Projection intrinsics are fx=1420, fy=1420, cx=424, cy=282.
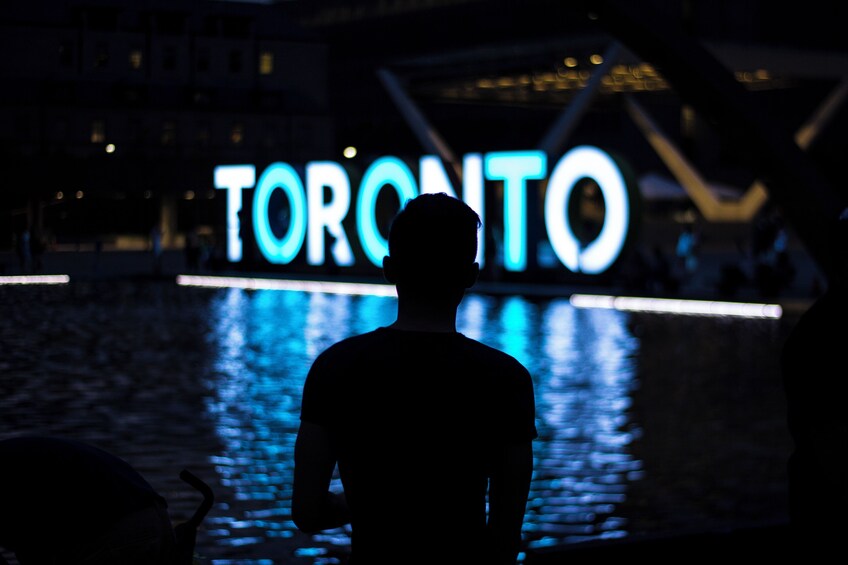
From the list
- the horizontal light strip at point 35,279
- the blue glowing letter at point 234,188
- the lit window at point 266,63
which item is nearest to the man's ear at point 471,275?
the horizontal light strip at point 35,279

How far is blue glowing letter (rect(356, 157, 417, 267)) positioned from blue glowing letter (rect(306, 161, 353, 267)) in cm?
74

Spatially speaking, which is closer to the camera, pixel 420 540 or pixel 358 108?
pixel 420 540

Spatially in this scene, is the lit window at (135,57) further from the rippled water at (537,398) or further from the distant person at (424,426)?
the distant person at (424,426)

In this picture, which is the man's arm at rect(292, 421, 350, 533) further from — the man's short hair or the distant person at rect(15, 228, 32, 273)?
the distant person at rect(15, 228, 32, 273)

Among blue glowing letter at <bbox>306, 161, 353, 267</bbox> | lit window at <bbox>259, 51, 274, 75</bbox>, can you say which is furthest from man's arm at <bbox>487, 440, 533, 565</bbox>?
lit window at <bbox>259, 51, 274, 75</bbox>

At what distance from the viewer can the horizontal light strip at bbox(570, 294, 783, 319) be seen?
23.9m

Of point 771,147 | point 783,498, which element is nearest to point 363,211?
point 771,147

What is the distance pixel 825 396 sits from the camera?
10.3 feet

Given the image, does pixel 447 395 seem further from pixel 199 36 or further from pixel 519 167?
pixel 199 36

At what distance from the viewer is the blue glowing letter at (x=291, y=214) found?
116 feet

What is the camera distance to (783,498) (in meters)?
8.09

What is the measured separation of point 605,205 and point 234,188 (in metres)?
13.4

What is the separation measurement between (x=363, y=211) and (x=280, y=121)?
39.2 m

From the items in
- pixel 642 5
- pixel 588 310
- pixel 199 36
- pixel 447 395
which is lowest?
pixel 588 310
